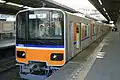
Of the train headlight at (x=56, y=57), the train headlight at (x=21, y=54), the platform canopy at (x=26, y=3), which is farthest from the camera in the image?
the platform canopy at (x=26, y=3)

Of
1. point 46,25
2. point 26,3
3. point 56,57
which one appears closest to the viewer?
point 56,57

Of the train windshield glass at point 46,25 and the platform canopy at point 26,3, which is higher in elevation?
the platform canopy at point 26,3

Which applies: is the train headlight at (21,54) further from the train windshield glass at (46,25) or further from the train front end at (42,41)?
the train windshield glass at (46,25)

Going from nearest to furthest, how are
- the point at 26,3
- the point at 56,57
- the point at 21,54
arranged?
the point at 56,57 < the point at 21,54 < the point at 26,3

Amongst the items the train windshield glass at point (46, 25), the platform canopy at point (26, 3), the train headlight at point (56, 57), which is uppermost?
the platform canopy at point (26, 3)

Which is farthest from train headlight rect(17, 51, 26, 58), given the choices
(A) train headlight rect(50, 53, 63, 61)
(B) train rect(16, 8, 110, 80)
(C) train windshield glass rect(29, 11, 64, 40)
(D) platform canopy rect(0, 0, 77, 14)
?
(D) platform canopy rect(0, 0, 77, 14)

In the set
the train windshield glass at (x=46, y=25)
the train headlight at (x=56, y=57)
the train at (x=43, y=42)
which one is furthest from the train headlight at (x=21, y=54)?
the train headlight at (x=56, y=57)

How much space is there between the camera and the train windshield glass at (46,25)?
314 inches

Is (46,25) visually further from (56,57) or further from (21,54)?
(21,54)

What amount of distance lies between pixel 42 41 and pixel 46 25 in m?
0.56

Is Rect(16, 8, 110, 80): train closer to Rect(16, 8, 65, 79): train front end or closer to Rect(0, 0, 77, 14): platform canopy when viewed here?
Rect(16, 8, 65, 79): train front end

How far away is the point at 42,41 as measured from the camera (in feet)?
26.2

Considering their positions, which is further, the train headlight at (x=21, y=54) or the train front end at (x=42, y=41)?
the train headlight at (x=21, y=54)

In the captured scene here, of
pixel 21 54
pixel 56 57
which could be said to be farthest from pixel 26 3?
pixel 56 57
